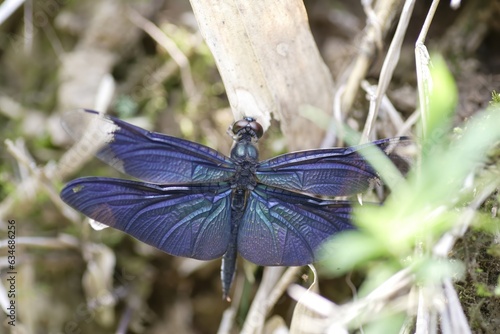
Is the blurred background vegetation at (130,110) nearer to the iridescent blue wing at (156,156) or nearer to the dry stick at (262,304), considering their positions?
the dry stick at (262,304)

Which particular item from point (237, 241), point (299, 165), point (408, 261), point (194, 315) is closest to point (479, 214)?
point (408, 261)

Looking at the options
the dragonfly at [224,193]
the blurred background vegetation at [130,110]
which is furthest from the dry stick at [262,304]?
the dragonfly at [224,193]

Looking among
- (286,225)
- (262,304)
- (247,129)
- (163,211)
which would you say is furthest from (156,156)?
(262,304)

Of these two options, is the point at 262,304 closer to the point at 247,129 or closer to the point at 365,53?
the point at 247,129

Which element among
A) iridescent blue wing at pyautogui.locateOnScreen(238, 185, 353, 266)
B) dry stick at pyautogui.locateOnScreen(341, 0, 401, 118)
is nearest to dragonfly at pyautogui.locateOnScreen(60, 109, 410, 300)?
iridescent blue wing at pyautogui.locateOnScreen(238, 185, 353, 266)

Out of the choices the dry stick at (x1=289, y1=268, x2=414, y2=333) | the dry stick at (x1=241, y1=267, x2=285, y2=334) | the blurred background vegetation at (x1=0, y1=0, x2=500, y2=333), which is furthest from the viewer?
the blurred background vegetation at (x1=0, y1=0, x2=500, y2=333)

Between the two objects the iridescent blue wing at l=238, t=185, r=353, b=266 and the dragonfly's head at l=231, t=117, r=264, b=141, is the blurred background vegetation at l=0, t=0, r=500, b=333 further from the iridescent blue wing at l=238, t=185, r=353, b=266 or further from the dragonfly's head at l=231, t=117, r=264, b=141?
the iridescent blue wing at l=238, t=185, r=353, b=266

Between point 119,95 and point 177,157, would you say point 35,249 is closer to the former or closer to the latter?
point 119,95
